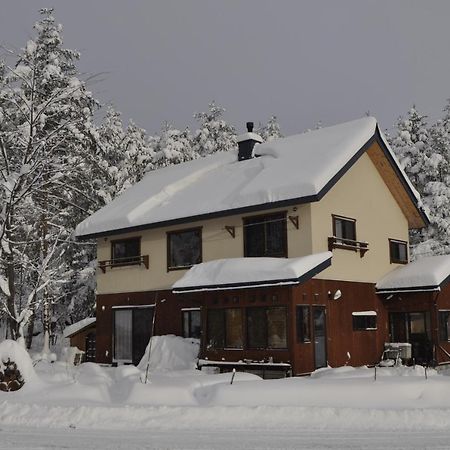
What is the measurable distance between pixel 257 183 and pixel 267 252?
242cm

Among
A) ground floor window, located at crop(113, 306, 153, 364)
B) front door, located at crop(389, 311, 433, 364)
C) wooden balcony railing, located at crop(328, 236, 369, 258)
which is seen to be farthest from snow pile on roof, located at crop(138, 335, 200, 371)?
front door, located at crop(389, 311, 433, 364)

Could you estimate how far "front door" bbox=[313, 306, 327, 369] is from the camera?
18.1 meters

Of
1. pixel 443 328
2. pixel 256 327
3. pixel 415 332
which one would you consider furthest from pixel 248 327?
pixel 443 328

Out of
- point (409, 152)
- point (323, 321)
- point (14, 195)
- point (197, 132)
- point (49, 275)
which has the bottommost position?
point (323, 321)

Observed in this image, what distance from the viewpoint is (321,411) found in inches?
435

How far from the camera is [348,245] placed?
20.0m

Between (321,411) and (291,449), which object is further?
(321,411)

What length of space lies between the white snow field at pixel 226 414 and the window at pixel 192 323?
6.10 metres

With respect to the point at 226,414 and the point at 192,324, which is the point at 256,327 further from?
the point at 226,414

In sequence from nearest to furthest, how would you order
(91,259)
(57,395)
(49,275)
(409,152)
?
1. (57,395)
2. (49,275)
3. (409,152)
4. (91,259)

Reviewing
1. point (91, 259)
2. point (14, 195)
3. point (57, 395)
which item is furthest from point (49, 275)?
point (91, 259)

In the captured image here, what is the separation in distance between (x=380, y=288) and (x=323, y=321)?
145 inches

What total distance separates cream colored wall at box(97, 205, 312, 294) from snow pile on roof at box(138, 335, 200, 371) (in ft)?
7.97

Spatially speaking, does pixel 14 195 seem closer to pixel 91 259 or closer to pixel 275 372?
pixel 275 372
